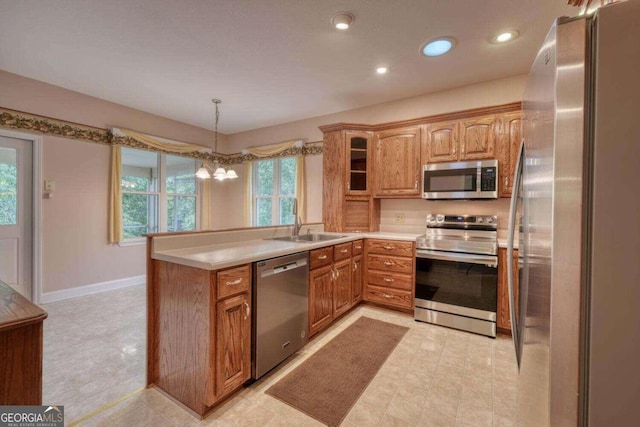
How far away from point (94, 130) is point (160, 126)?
0.97m

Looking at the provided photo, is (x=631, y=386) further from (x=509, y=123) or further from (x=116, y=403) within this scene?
(x=509, y=123)

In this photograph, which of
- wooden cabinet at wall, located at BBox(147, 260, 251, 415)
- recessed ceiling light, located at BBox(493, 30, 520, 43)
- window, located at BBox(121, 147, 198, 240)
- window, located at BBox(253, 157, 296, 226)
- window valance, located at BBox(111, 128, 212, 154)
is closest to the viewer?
wooden cabinet at wall, located at BBox(147, 260, 251, 415)

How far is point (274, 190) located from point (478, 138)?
3.37 meters

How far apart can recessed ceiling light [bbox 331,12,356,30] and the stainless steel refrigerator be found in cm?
186

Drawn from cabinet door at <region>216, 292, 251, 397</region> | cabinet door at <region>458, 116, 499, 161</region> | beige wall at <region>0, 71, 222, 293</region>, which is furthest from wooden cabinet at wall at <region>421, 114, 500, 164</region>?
beige wall at <region>0, 71, 222, 293</region>

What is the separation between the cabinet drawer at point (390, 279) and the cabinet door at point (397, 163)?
1.03 meters

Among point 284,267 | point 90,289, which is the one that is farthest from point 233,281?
point 90,289

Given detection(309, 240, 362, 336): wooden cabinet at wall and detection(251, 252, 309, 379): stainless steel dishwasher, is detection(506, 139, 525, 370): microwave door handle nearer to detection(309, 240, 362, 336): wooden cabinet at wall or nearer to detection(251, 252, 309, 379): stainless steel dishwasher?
detection(251, 252, 309, 379): stainless steel dishwasher

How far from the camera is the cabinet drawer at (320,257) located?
2467 mm

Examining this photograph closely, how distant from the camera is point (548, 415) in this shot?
675 mm

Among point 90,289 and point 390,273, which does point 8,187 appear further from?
point 390,273

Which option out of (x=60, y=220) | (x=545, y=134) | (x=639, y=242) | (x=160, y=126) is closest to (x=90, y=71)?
(x=160, y=126)

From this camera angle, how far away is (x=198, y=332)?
164 cm

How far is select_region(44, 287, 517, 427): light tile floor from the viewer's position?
1.64m
